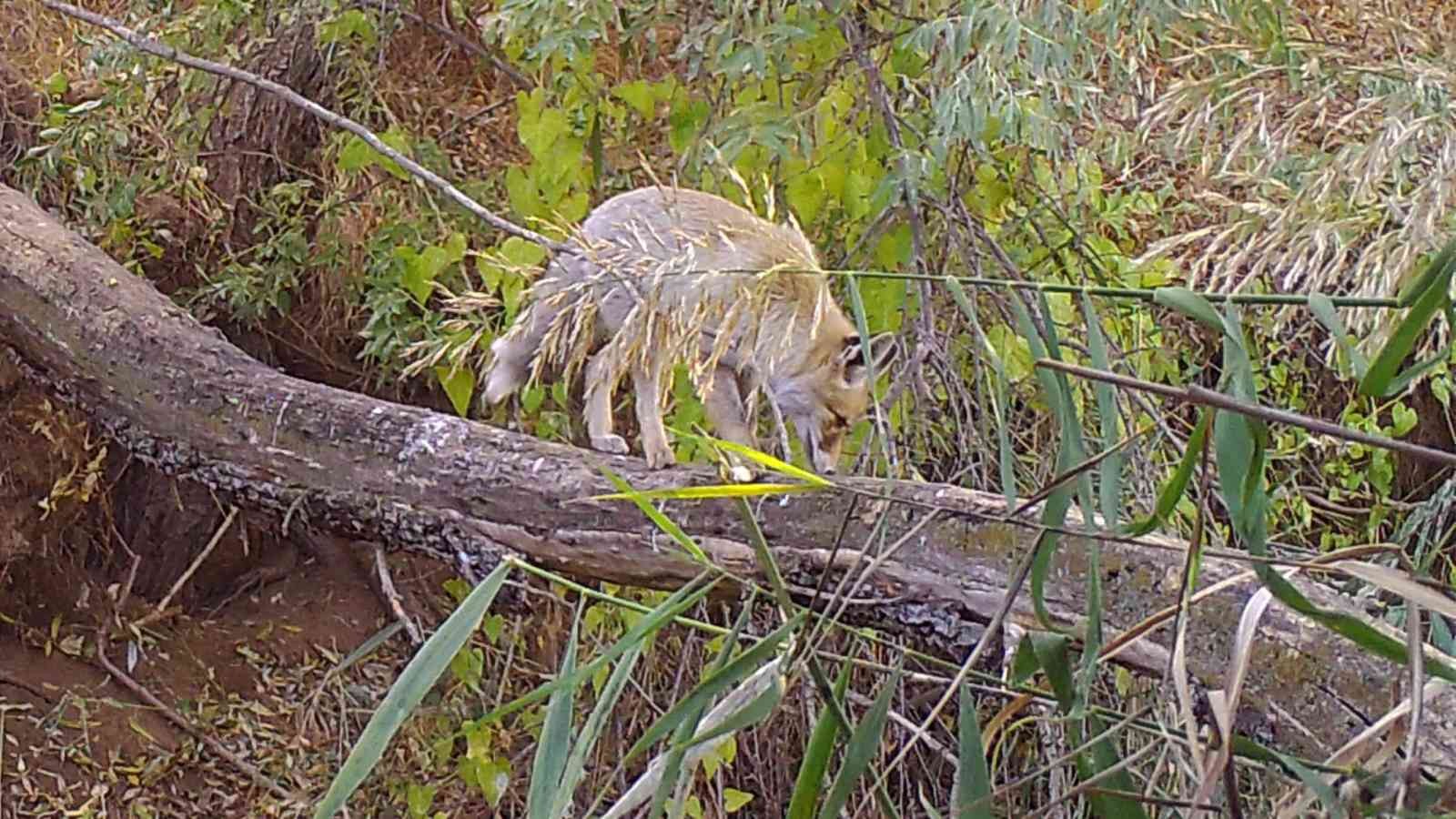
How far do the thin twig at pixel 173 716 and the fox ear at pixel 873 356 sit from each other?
1684 millimetres

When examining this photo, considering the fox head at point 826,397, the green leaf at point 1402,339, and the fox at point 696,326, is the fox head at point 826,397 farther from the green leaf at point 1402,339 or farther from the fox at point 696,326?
the green leaf at point 1402,339

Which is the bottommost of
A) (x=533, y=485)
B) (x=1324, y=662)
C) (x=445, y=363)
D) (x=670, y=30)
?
(x=445, y=363)

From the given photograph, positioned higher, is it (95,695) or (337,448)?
(337,448)

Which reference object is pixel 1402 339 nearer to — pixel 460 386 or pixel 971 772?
pixel 971 772

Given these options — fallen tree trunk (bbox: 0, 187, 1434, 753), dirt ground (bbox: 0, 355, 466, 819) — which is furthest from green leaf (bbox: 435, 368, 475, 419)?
dirt ground (bbox: 0, 355, 466, 819)

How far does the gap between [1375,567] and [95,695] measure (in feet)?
11.7

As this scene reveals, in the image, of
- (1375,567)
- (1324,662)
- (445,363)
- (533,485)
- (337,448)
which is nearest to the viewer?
(1375,567)

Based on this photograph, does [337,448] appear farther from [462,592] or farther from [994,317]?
[994,317]

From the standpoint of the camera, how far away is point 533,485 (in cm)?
236

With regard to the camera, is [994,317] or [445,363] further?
[445,363]

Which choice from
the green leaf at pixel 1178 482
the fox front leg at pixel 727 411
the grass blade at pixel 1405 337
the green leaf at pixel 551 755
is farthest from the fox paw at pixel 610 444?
the grass blade at pixel 1405 337

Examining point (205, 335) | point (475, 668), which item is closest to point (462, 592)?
point (475, 668)

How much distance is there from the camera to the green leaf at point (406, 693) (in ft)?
3.90

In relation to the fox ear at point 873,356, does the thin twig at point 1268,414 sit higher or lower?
higher
